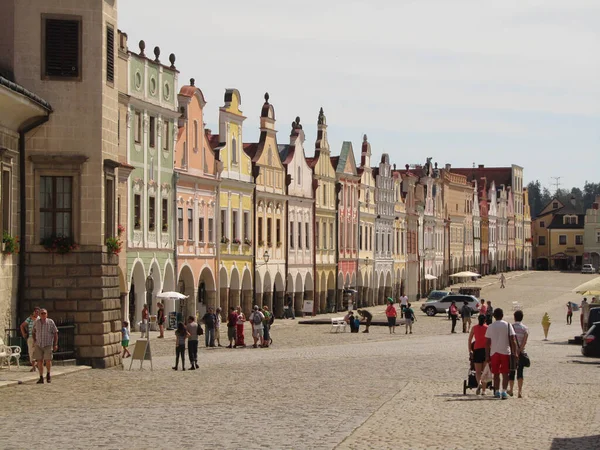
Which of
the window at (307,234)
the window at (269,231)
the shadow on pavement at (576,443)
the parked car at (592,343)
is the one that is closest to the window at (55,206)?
the parked car at (592,343)

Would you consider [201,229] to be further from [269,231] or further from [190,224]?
[269,231]

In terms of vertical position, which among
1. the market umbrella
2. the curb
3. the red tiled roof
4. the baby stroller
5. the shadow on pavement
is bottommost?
the shadow on pavement

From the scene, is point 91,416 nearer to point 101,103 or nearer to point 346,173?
point 101,103

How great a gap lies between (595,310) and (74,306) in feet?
62.8

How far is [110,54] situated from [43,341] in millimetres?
9634

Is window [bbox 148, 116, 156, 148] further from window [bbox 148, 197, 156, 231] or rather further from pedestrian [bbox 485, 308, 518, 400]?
pedestrian [bbox 485, 308, 518, 400]

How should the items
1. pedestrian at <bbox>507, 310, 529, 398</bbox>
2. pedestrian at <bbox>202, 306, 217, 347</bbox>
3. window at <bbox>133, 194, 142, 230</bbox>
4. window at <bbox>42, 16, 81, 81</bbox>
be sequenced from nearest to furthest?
pedestrian at <bbox>507, 310, 529, 398</bbox>
window at <bbox>42, 16, 81, 81</bbox>
pedestrian at <bbox>202, 306, 217, 347</bbox>
window at <bbox>133, 194, 142, 230</bbox>

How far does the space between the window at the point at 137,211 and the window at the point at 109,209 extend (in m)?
21.5

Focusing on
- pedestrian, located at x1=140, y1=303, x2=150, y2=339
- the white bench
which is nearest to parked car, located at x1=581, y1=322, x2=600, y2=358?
pedestrian, located at x1=140, y1=303, x2=150, y2=339

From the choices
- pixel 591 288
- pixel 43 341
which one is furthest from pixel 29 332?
pixel 591 288

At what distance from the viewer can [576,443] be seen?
60.8 feet

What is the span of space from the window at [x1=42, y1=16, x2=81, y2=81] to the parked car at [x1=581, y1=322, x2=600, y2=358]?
17.1m

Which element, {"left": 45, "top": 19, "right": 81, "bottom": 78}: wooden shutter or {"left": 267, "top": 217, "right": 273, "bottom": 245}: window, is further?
{"left": 267, "top": 217, "right": 273, "bottom": 245}: window

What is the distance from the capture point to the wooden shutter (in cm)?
3469
